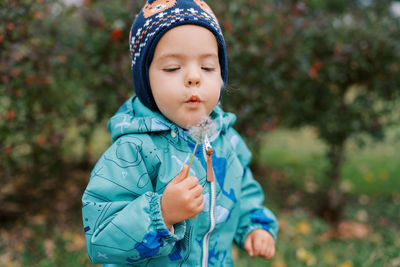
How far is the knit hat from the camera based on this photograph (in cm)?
139

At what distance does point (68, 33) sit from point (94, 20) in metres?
0.77

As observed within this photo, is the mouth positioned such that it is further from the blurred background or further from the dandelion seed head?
the blurred background

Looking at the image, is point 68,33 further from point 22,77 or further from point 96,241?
point 96,241

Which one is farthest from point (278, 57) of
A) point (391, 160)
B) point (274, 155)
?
point (391, 160)

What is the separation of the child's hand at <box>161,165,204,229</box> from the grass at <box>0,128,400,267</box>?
1.80 m

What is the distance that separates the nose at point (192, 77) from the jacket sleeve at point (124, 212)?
311mm

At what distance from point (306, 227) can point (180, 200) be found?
2860 mm

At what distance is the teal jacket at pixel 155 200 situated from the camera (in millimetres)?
1266

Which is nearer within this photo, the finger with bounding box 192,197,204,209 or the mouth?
the finger with bounding box 192,197,204,209

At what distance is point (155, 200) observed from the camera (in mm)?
1300

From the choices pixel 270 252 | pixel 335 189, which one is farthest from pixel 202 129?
pixel 335 189

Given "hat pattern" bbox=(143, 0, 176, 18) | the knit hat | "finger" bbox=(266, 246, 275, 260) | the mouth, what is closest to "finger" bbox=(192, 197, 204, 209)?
the mouth

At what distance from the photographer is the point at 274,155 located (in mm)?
7684

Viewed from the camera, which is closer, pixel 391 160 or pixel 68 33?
pixel 68 33
